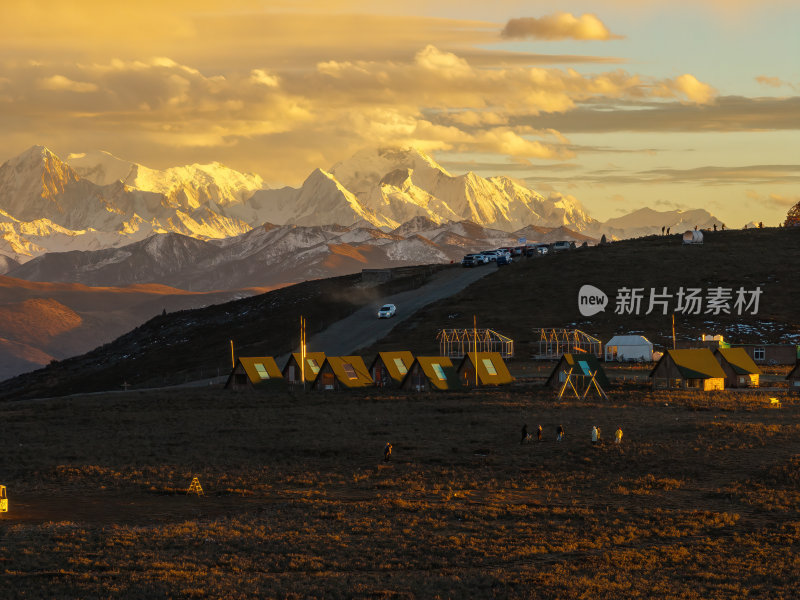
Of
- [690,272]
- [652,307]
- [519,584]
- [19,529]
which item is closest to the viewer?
[519,584]

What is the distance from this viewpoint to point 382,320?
14550 centimetres

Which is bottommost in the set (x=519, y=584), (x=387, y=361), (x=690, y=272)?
(x=519, y=584)

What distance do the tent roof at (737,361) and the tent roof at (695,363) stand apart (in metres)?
1.29

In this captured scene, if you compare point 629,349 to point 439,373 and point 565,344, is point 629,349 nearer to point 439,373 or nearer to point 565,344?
point 565,344

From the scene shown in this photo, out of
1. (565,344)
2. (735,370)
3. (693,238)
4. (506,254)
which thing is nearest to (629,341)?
(565,344)

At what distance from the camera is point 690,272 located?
15862cm

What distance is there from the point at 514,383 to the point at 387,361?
431 inches

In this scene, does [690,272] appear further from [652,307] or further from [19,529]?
[19,529]

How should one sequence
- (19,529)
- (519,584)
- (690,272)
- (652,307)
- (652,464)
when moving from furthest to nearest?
(690,272) < (652,307) < (652,464) < (19,529) < (519,584)

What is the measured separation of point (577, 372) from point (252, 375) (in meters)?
28.5

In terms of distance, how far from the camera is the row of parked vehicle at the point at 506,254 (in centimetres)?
18239

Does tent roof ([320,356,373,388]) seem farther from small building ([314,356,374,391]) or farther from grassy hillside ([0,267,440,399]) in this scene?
grassy hillside ([0,267,440,399])

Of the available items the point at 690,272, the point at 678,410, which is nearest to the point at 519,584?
the point at 678,410

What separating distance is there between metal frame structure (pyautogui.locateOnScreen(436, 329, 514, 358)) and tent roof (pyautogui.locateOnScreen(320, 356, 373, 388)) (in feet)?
66.4
